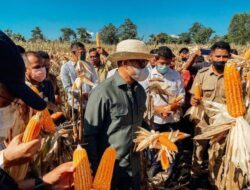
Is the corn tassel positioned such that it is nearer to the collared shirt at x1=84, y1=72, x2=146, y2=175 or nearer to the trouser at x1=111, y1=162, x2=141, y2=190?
the collared shirt at x1=84, y1=72, x2=146, y2=175

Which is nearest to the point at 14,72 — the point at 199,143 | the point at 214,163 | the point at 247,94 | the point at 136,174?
the point at 136,174

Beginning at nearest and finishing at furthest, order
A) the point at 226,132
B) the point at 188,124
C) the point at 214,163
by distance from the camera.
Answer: the point at 226,132 → the point at 214,163 → the point at 188,124

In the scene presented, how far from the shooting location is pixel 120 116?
11.5ft

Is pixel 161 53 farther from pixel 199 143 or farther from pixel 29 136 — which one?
pixel 29 136

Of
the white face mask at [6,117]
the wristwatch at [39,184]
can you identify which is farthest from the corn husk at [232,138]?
the white face mask at [6,117]

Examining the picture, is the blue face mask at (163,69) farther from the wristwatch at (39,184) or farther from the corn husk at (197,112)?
the wristwatch at (39,184)

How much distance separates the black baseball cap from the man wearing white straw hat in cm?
173

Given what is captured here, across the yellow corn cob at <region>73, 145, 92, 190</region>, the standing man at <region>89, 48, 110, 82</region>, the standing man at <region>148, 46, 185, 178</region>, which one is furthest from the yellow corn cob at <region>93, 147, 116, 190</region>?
the standing man at <region>89, 48, 110, 82</region>

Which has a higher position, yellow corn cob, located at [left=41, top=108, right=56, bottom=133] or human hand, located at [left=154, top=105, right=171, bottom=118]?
yellow corn cob, located at [left=41, top=108, right=56, bottom=133]

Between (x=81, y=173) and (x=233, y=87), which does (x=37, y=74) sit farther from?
(x=233, y=87)

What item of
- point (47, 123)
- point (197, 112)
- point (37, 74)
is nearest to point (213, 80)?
point (197, 112)

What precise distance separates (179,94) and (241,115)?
7.53 feet

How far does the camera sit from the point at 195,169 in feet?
19.3

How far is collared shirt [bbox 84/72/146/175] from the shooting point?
3449mm
